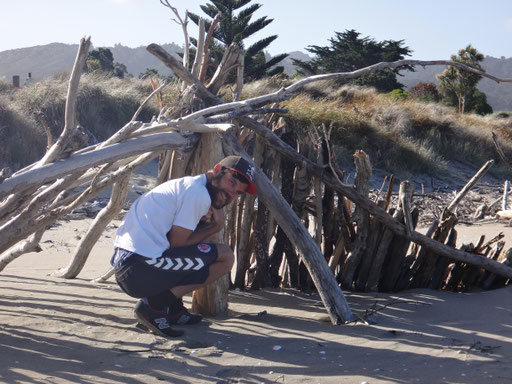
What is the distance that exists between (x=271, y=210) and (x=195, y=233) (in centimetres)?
74

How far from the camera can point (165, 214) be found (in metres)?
3.82

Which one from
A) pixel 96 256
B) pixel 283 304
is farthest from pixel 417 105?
pixel 283 304

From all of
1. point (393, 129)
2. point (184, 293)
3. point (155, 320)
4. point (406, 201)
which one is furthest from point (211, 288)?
point (393, 129)

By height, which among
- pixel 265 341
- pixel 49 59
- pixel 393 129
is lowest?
pixel 265 341

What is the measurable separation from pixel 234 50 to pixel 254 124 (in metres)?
0.61

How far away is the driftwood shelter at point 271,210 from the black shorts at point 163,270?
1.78 ft

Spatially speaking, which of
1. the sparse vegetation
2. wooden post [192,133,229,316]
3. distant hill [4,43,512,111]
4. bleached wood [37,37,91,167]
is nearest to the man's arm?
wooden post [192,133,229,316]

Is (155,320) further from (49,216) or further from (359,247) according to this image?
(359,247)

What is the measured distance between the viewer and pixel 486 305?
488 centimetres

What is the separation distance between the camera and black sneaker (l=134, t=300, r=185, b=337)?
3.87 m

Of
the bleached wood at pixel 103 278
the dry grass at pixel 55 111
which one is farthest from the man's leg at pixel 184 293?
the dry grass at pixel 55 111

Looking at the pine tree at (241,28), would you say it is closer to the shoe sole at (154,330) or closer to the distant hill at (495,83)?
the shoe sole at (154,330)

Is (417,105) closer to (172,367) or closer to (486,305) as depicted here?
(486,305)

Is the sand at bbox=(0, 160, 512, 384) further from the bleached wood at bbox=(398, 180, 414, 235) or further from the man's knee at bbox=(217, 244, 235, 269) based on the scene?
the bleached wood at bbox=(398, 180, 414, 235)
